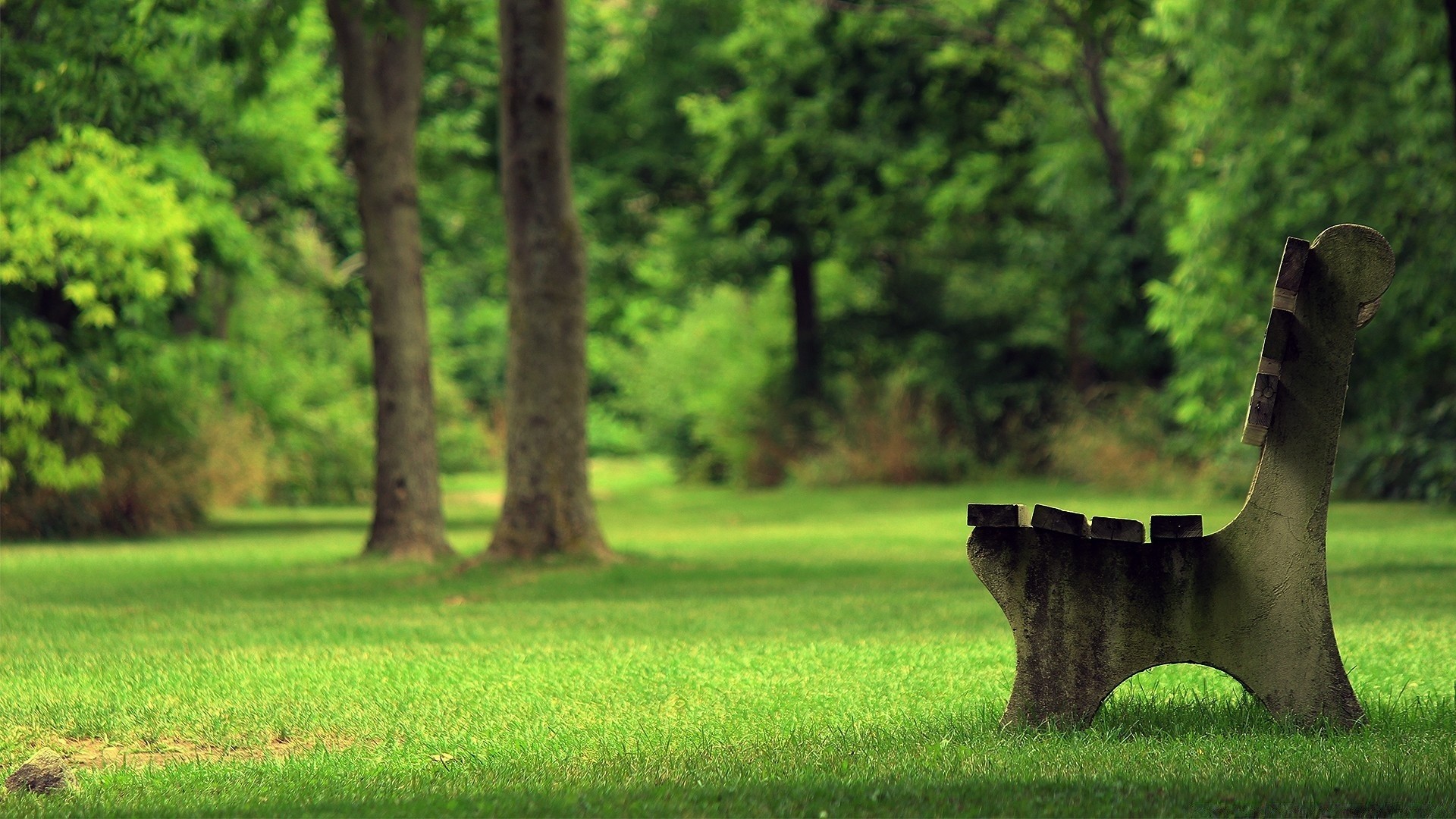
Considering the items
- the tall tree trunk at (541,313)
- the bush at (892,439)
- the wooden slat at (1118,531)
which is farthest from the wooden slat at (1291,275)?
the bush at (892,439)

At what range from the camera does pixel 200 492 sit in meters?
24.5

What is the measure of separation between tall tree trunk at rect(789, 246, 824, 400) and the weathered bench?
2794cm

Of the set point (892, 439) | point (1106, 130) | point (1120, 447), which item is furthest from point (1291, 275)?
point (892, 439)

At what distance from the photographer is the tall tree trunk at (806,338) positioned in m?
34.6

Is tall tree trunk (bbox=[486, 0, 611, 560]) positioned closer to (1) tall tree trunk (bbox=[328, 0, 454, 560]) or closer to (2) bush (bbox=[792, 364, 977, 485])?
(1) tall tree trunk (bbox=[328, 0, 454, 560])

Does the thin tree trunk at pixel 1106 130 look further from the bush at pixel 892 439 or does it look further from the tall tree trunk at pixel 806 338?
the tall tree trunk at pixel 806 338

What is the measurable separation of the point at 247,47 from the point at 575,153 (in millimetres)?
20256

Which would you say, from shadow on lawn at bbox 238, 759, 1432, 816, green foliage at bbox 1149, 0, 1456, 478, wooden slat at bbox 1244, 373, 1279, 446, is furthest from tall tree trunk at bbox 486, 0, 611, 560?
green foliage at bbox 1149, 0, 1456, 478

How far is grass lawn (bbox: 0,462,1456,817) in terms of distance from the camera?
18.1ft

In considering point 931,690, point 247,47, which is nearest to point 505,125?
point 247,47

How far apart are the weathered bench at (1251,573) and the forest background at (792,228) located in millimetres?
6185

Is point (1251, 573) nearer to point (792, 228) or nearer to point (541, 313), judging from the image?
point (541, 313)

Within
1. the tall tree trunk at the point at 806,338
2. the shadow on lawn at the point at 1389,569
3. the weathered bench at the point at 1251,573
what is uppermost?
the tall tree trunk at the point at 806,338

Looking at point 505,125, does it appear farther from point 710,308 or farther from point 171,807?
point 710,308
